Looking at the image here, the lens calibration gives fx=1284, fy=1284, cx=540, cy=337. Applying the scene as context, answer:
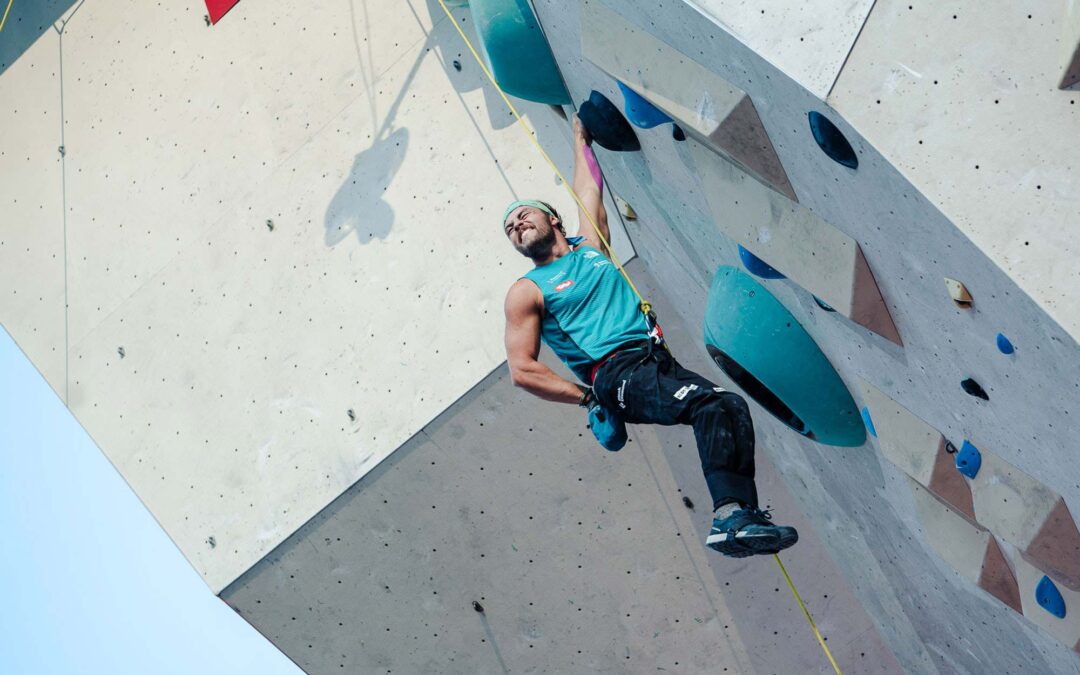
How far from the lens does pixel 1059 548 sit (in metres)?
2.57

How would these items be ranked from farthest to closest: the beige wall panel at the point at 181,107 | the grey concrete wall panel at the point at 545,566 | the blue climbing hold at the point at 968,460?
1. the beige wall panel at the point at 181,107
2. the grey concrete wall panel at the point at 545,566
3. the blue climbing hold at the point at 968,460

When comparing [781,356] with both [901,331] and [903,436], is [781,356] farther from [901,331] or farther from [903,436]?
[901,331]

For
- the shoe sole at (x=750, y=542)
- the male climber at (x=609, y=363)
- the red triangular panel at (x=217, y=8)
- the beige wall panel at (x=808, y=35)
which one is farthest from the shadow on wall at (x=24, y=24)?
the beige wall panel at (x=808, y=35)

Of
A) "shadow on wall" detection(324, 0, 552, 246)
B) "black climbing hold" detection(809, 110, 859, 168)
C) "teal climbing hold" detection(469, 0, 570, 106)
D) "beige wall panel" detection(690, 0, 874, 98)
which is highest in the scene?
"shadow on wall" detection(324, 0, 552, 246)

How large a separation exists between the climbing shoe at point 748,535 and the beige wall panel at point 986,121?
1.01m

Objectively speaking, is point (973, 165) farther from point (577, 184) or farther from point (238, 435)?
point (238, 435)

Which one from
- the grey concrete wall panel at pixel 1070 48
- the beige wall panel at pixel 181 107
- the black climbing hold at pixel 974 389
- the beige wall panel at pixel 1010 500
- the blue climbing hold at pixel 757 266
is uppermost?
the beige wall panel at pixel 181 107

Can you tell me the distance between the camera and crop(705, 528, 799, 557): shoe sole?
312 cm

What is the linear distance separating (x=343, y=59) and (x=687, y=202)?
107 inches

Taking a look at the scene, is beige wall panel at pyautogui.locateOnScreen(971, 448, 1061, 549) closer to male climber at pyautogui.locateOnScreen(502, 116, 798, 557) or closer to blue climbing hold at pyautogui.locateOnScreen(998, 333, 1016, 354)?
blue climbing hold at pyautogui.locateOnScreen(998, 333, 1016, 354)

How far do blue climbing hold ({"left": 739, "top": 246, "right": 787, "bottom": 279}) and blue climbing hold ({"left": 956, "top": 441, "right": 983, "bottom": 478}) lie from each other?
26.4 inches

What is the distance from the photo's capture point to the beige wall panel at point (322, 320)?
5684 millimetres

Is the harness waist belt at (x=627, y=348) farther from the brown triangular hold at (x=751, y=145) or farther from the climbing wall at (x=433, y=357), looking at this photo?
the brown triangular hold at (x=751, y=145)

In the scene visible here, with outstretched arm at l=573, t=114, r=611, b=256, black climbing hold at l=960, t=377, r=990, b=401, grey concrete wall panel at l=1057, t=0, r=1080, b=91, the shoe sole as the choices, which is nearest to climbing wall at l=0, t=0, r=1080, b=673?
outstretched arm at l=573, t=114, r=611, b=256
